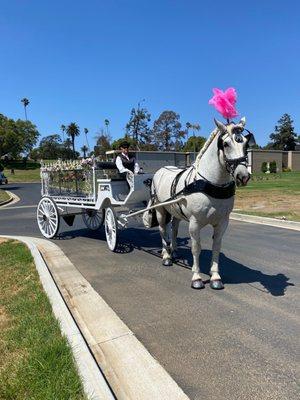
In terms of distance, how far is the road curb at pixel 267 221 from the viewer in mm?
11613

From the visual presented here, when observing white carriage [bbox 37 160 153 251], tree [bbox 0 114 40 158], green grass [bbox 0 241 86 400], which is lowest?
green grass [bbox 0 241 86 400]

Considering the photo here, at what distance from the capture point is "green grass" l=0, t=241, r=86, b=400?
11.0 feet

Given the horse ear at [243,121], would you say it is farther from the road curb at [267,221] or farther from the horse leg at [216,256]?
the road curb at [267,221]

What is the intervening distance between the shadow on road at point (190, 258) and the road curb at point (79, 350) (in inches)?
97.2

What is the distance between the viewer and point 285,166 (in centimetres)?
7269

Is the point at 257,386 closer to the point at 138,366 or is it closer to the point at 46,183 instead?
the point at 138,366

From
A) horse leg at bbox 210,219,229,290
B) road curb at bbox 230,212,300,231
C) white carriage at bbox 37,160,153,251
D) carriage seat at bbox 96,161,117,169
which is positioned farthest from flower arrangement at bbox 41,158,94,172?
road curb at bbox 230,212,300,231

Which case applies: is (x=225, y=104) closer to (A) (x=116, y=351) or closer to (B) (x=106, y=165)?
(A) (x=116, y=351)

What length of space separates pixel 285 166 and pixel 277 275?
69887 millimetres

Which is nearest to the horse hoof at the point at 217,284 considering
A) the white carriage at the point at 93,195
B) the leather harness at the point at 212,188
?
the leather harness at the point at 212,188

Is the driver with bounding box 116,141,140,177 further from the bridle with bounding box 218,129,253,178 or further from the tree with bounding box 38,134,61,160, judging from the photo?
the tree with bounding box 38,134,61,160

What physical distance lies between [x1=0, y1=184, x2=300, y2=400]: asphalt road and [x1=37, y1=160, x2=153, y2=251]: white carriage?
2.83 ft

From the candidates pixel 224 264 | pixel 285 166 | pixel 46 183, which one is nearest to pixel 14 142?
pixel 285 166

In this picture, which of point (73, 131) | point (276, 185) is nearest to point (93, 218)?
point (276, 185)
